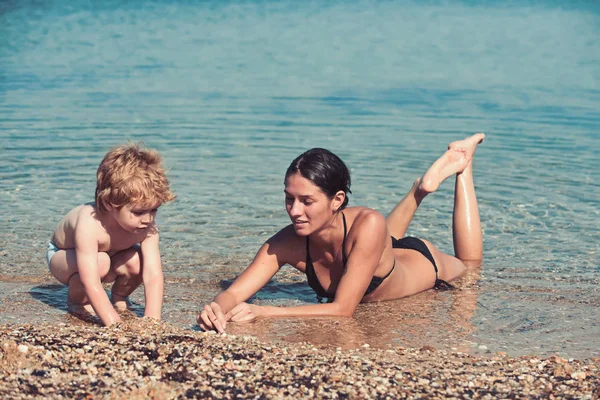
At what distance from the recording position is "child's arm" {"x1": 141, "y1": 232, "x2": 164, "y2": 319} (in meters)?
5.50

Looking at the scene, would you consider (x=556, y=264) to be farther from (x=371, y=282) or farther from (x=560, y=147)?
(x=560, y=147)

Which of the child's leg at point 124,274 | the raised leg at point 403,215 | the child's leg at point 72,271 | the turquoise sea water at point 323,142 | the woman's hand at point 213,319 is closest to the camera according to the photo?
the woman's hand at point 213,319

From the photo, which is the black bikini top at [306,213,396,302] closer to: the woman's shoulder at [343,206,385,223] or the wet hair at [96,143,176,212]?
the woman's shoulder at [343,206,385,223]

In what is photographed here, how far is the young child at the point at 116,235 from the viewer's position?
17.2 feet

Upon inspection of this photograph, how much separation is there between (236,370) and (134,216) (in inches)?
54.5

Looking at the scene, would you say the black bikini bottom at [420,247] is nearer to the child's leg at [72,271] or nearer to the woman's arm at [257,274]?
the woman's arm at [257,274]

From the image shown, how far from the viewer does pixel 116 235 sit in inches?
218

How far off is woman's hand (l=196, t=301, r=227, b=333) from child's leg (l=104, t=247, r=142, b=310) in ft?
2.25

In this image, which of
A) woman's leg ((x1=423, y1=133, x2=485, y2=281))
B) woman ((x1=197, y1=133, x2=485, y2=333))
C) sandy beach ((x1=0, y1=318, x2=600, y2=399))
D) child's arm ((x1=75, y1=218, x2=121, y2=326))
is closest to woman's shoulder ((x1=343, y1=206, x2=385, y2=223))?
woman ((x1=197, y1=133, x2=485, y2=333))

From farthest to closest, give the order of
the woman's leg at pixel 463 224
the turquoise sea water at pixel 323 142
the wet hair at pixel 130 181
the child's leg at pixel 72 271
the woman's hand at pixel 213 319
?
1. the woman's leg at pixel 463 224
2. the turquoise sea water at pixel 323 142
3. the child's leg at pixel 72 271
4. the woman's hand at pixel 213 319
5. the wet hair at pixel 130 181

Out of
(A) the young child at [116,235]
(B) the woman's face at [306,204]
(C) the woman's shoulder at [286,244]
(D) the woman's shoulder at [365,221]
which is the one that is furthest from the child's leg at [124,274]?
(D) the woman's shoulder at [365,221]

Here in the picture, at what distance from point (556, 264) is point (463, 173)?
48.6 inches

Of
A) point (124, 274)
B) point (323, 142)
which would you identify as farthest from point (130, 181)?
point (323, 142)

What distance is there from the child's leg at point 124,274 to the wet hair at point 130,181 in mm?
482
